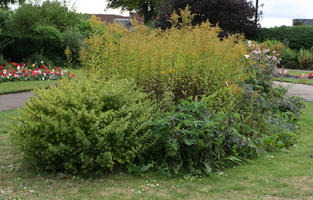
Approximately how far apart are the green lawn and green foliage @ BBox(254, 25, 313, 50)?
22730mm

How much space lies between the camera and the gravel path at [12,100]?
26.8 ft

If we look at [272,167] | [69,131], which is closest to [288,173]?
[272,167]

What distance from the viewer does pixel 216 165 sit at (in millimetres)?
4391

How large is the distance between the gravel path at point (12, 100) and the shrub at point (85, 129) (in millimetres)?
4093

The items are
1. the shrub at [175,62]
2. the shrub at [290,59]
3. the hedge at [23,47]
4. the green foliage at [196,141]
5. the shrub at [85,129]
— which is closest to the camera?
the shrub at [85,129]

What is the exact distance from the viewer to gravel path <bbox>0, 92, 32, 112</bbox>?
816 centimetres

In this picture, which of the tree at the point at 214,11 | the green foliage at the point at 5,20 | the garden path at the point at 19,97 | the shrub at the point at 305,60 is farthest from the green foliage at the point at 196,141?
the shrub at the point at 305,60

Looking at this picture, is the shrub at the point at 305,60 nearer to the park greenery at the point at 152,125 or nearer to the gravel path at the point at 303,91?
the gravel path at the point at 303,91

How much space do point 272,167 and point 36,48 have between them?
1483 centimetres

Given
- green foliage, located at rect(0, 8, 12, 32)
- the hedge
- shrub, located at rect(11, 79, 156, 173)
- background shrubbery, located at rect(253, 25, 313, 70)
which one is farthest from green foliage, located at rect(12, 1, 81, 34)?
shrub, located at rect(11, 79, 156, 173)

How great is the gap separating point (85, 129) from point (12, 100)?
5.61 metres

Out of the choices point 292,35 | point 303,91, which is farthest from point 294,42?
point 303,91

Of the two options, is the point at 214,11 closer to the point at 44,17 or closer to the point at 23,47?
the point at 44,17

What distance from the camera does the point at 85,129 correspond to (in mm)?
4094
